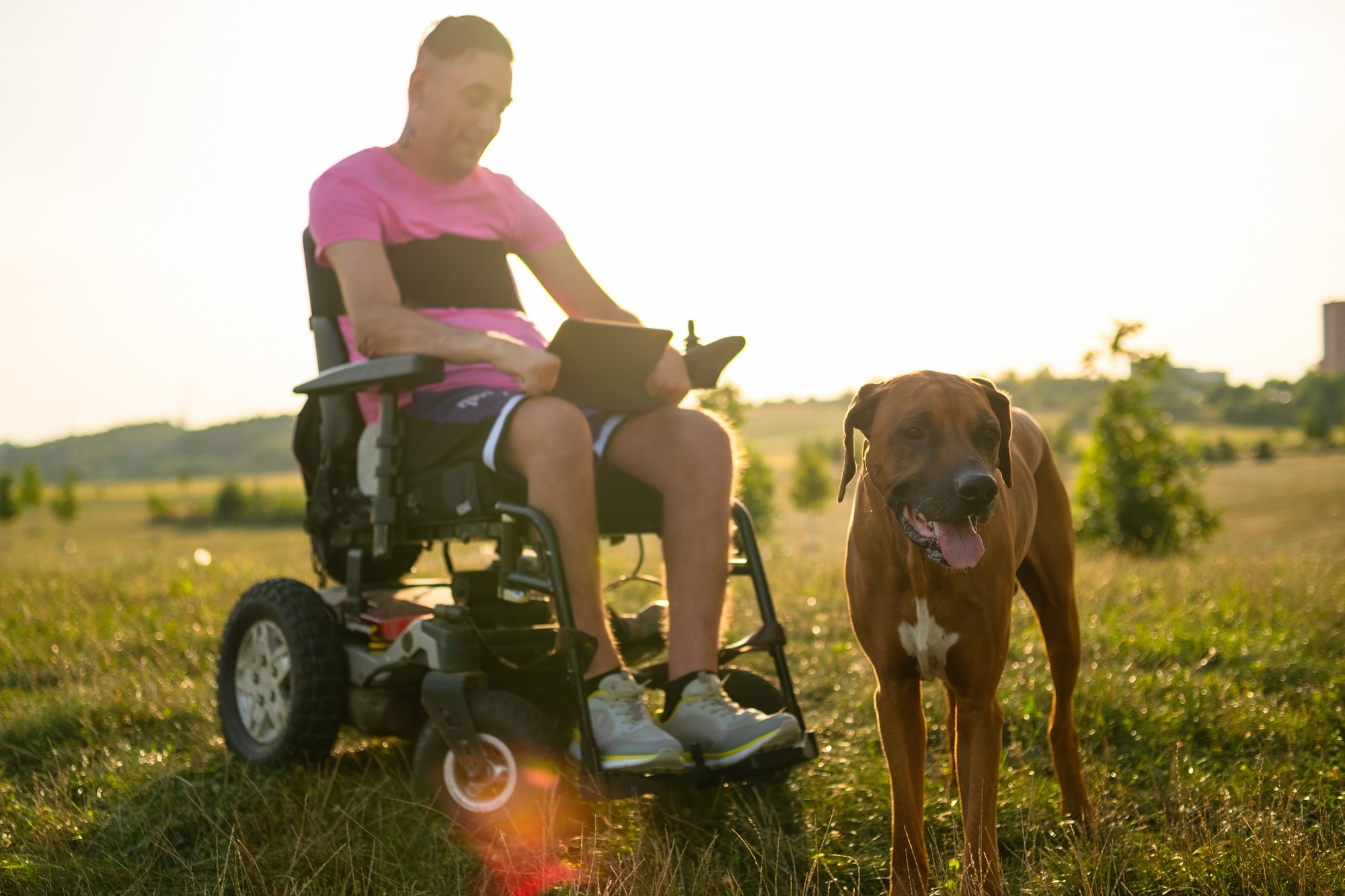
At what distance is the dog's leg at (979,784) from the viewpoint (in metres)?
2.29

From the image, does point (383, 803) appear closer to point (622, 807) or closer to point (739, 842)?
point (622, 807)

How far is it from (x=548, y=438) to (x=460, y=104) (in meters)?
1.20

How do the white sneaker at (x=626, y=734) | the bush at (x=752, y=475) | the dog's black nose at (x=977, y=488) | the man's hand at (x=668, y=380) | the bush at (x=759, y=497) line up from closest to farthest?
1. the dog's black nose at (x=977, y=488)
2. the white sneaker at (x=626, y=734)
3. the man's hand at (x=668, y=380)
4. the bush at (x=752, y=475)
5. the bush at (x=759, y=497)

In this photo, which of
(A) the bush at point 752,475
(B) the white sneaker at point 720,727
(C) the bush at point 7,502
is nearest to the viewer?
(B) the white sneaker at point 720,727

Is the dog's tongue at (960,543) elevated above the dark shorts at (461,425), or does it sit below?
below

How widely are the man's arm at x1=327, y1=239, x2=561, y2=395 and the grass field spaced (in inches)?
48.7

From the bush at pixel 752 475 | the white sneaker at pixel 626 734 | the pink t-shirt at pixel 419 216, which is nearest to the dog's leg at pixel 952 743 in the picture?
the white sneaker at pixel 626 734

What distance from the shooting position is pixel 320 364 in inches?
136

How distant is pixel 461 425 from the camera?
9.83 feet

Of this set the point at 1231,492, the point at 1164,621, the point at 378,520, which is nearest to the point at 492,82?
the point at 378,520

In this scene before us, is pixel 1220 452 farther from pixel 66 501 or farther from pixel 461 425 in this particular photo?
pixel 66 501

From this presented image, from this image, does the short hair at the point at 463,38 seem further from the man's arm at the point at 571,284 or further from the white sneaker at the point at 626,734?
the white sneaker at the point at 626,734

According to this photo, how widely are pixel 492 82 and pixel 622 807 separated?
225 centimetres

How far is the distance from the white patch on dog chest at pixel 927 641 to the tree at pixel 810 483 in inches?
1377
